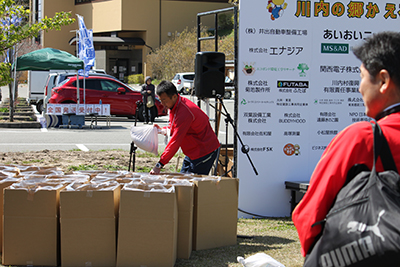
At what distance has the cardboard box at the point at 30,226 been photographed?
176 inches

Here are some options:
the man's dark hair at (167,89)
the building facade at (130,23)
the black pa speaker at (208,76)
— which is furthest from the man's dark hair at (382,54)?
the building facade at (130,23)

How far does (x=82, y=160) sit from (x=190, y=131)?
15.9ft

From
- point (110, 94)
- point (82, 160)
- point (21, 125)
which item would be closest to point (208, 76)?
point (82, 160)

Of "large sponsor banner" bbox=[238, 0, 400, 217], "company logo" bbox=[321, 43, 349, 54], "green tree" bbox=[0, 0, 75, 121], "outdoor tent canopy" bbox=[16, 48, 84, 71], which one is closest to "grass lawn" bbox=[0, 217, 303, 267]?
"large sponsor banner" bbox=[238, 0, 400, 217]

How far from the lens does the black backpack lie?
1716 mm

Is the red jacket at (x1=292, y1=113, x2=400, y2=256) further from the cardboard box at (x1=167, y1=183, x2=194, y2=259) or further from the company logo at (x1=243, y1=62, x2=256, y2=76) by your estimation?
the company logo at (x1=243, y1=62, x2=256, y2=76)

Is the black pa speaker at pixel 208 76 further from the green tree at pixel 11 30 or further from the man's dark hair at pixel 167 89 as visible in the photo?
the green tree at pixel 11 30

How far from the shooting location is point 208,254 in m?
5.09

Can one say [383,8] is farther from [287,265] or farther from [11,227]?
[11,227]

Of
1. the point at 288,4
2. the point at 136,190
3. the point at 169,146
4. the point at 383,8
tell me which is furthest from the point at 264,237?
the point at 383,8

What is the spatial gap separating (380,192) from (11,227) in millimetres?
3745

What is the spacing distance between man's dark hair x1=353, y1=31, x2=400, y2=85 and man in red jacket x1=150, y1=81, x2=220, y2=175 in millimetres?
3728

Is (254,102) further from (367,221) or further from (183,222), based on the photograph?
(367,221)

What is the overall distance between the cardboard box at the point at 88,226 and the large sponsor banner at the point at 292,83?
3.03m
